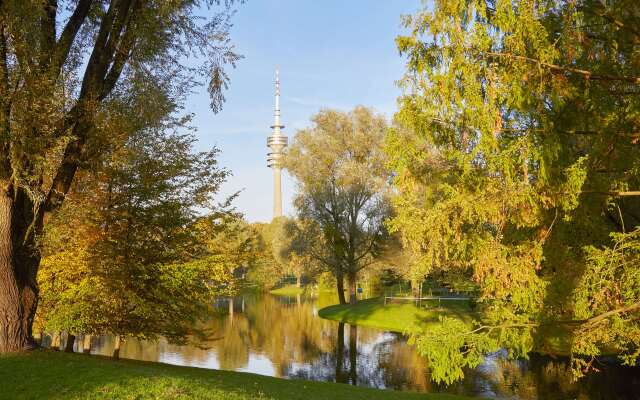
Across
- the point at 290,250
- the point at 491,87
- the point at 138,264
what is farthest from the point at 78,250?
the point at 290,250

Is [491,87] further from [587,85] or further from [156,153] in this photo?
[156,153]

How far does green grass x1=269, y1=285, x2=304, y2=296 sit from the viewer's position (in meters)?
76.6

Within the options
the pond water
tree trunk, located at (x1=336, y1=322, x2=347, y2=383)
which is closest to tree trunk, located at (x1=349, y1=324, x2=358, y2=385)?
the pond water

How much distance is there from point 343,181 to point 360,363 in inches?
752

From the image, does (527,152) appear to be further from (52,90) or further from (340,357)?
(340,357)

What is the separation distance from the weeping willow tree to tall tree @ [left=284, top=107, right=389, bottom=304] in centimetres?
2876

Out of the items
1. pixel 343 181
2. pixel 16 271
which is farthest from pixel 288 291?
pixel 16 271

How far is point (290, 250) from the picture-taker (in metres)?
44.0

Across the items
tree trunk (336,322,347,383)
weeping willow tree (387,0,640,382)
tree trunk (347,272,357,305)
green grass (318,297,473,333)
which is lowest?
tree trunk (336,322,347,383)

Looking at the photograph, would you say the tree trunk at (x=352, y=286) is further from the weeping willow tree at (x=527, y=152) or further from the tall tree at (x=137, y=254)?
the weeping willow tree at (x=527, y=152)

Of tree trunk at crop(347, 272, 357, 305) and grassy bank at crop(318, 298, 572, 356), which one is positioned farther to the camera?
tree trunk at crop(347, 272, 357, 305)

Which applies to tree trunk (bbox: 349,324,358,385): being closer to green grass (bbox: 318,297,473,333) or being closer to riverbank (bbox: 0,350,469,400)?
green grass (bbox: 318,297,473,333)

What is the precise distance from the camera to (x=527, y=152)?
8.82 m

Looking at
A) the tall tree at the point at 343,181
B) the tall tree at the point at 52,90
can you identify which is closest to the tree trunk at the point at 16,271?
the tall tree at the point at 52,90
